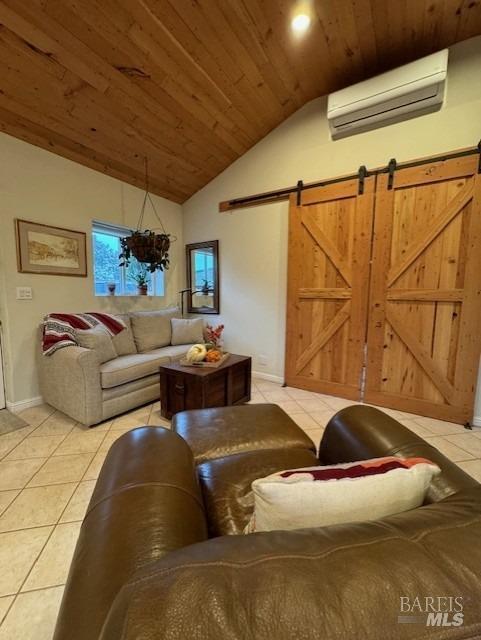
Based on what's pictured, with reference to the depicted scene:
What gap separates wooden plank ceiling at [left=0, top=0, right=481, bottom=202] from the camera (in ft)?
6.01

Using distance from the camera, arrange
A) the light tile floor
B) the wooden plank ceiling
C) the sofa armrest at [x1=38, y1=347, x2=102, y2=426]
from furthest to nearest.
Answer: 1. the sofa armrest at [x1=38, y1=347, x2=102, y2=426]
2. the wooden plank ceiling
3. the light tile floor

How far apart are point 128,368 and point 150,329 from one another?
0.91 metres

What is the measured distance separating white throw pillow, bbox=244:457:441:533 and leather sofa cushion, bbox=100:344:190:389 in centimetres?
211

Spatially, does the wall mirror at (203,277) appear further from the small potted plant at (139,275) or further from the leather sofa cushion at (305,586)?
the leather sofa cushion at (305,586)

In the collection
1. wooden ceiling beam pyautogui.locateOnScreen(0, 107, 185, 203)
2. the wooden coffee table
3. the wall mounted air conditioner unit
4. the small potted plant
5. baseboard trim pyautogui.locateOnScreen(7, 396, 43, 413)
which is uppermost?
the wall mounted air conditioner unit

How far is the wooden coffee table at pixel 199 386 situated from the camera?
228 cm

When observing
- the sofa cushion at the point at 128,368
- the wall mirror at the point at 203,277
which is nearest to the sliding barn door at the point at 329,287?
the wall mirror at the point at 203,277

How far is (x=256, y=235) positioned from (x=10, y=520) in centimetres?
331

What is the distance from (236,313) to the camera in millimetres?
3826

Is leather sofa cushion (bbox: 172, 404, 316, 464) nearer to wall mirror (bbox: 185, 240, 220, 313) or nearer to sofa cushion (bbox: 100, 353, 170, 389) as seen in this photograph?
sofa cushion (bbox: 100, 353, 170, 389)

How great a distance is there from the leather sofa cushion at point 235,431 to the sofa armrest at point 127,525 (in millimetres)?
321

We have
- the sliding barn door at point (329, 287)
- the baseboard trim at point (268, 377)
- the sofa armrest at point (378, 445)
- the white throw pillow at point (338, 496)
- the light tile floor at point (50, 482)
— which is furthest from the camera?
the baseboard trim at point (268, 377)

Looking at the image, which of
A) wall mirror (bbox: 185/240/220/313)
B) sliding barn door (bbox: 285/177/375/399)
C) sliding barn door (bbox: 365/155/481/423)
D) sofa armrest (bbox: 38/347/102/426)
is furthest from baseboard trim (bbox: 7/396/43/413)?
sliding barn door (bbox: 365/155/481/423)

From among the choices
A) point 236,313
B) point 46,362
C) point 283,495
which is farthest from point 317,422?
point 46,362
